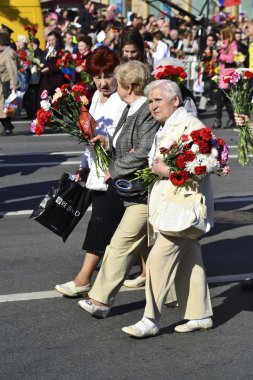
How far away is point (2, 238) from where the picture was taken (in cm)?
966

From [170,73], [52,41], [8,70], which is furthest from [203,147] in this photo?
[52,41]

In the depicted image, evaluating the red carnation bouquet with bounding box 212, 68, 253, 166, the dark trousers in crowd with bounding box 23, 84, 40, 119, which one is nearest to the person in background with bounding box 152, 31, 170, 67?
the dark trousers in crowd with bounding box 23, 84, 40, 119

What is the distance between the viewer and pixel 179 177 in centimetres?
619

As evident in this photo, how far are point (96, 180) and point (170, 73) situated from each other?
924mm

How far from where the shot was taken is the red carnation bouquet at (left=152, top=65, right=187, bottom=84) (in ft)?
23.5

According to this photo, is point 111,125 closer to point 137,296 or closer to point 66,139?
point 137,296

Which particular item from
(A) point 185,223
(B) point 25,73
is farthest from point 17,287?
(B) point 25,73

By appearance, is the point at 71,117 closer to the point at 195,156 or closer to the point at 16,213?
the point at 195,156

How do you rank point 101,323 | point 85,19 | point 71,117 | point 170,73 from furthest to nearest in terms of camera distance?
point 85,19, point 71,117, point 170,73, point 101,323

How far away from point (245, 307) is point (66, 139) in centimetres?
1126

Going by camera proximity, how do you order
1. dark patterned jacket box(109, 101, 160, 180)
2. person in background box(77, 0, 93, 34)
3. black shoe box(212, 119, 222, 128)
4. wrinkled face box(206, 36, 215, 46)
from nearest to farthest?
dark patterned jacket box(109, 101, 160, 180), black shoe box(212, 119, 222, 128), wrinkled face box(206, 36, 215, 46), person in background box(77, 0, 93, 34)

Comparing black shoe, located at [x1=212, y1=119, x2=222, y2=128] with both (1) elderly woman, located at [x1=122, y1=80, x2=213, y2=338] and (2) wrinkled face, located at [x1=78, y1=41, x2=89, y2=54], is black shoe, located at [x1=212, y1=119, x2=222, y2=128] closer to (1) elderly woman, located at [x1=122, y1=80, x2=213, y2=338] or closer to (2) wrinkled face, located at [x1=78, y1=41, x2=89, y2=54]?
(2) wrinkled face, located at [x1=78, y1=41, x2=89, y2=54]

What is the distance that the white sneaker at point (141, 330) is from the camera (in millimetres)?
6391

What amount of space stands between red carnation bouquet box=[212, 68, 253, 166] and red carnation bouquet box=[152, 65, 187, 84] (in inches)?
13.2
